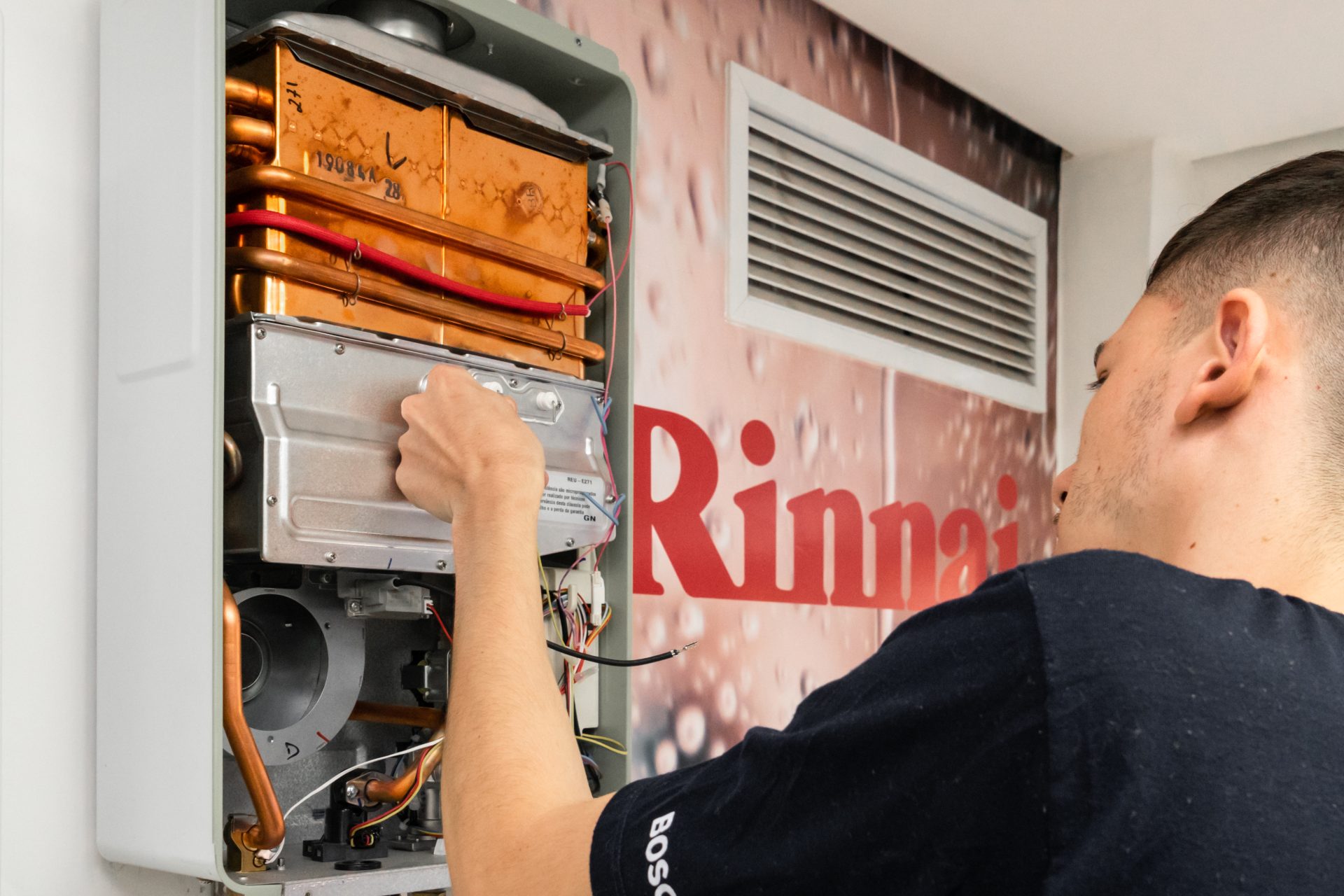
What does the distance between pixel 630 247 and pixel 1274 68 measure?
2.18 meters

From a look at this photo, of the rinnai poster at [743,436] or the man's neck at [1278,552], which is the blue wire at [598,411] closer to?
the rinnai poster at [743,436]

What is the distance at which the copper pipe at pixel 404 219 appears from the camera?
1349mm

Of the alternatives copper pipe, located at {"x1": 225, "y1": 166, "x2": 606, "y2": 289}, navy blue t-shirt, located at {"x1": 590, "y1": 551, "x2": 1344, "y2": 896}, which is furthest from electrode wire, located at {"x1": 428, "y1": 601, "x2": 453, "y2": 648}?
navy blue t-shirt, located at {"x1": 590, "y1": 551, "x2": 1344, "y2": 896}

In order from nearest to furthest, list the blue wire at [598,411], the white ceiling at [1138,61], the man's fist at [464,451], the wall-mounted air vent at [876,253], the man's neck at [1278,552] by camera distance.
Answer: the man's neck at [1278,552], the man's fist at [464,451], the blue wire at [598,411], the wall-mounted air vent at [876,253], the white ceiling at [1138,61]

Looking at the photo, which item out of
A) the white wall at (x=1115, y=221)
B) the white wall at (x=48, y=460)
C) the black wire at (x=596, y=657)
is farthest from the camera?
the white wall at (x=1115, y=221)

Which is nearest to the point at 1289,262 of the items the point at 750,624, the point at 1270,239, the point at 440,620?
the point at 1270,239

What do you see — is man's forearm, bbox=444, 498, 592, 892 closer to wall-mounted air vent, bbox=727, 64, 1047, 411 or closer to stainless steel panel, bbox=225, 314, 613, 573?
stainless steel panel, bbox=225, 314, 613, 573

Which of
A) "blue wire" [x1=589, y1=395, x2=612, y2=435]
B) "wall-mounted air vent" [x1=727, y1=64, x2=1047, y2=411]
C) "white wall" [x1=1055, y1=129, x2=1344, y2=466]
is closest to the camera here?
"blue wire" [x1=589, y1=395, x2=612, y2=435]

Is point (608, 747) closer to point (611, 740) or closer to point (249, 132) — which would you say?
point (611, 740)

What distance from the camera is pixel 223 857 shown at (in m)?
1.31

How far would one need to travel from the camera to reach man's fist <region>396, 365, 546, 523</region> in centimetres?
128

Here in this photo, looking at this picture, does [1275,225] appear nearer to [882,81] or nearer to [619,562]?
[619,562]

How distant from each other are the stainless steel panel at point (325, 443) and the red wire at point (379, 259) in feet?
0.26

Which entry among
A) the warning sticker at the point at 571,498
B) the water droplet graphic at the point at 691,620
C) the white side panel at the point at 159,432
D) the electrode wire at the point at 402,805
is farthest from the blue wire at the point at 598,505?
the water droplet graphic at the point at 691,620
